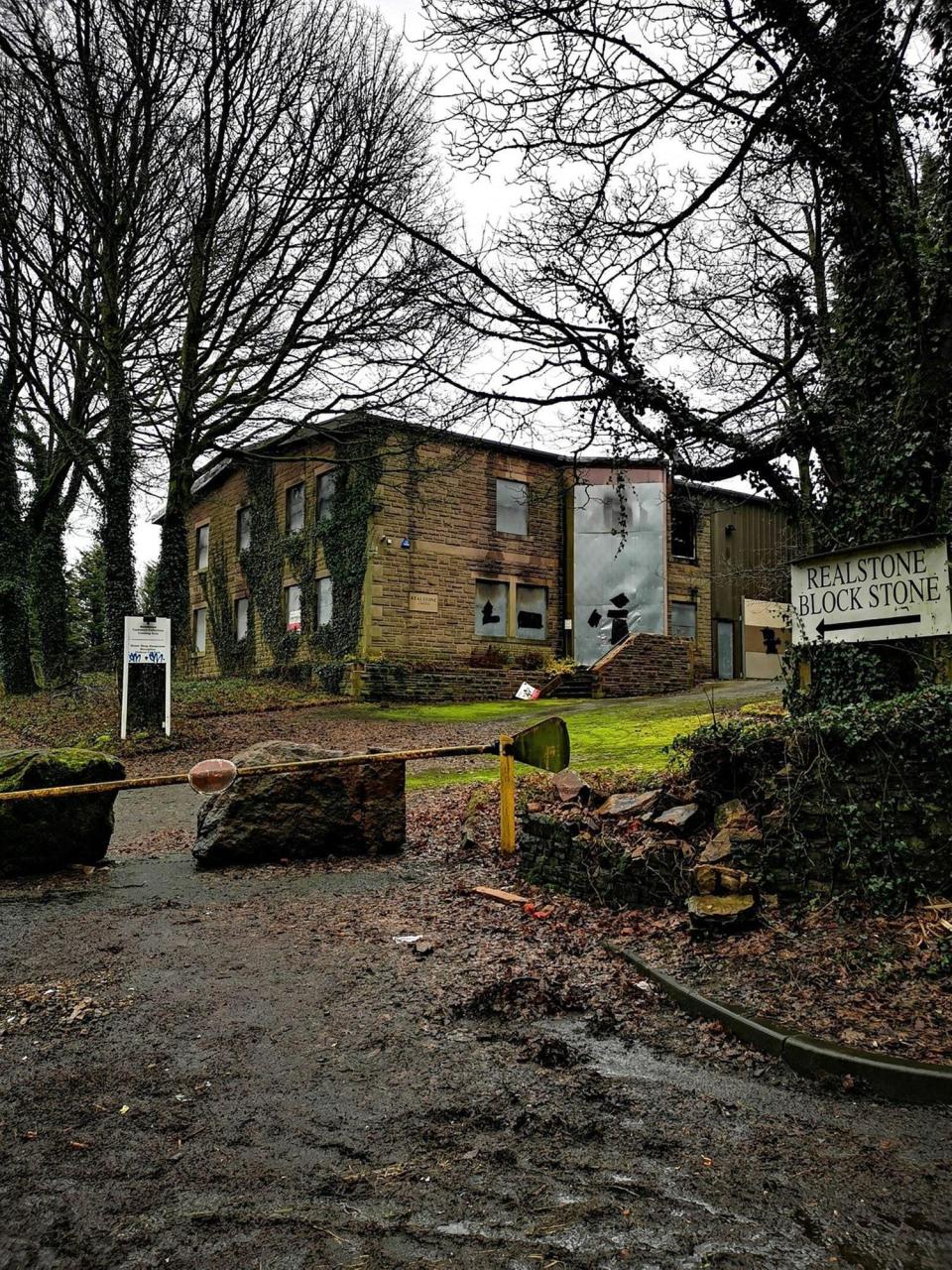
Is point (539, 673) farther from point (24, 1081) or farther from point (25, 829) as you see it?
point (24, 1081)

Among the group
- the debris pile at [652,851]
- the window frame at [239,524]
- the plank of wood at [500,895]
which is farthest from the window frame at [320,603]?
the plank of wood at [500,895]

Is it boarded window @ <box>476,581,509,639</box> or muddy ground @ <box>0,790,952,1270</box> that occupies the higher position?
boarded window @ <box>476,581,509,639</box>

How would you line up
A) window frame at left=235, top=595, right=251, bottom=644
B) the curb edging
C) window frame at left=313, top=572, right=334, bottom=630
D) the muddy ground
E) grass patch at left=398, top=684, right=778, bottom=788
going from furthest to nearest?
window frame at left=235, top=595, right=251, bottom=644 → window frame at left=313, top=572, right=334, bottom=630 → grass patch at left=398, top=684, right=778, bottom=788 → the curb edging → the muddy ground

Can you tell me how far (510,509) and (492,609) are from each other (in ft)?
10.9

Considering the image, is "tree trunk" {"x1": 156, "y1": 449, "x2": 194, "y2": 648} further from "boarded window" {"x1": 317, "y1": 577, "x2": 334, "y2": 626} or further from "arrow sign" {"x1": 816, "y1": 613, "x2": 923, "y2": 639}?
"arrow sign" {"x1": 816, "y1": 613, "x2": 923, "y2": 639}

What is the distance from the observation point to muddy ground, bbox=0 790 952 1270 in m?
2.59

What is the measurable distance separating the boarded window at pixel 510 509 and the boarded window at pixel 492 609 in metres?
1.78

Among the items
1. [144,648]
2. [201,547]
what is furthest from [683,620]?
[144,648]

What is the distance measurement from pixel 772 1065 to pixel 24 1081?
3.18 m

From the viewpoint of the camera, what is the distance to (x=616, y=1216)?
8.86 ft

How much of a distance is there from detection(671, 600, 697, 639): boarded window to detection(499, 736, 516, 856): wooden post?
23332 millimetres

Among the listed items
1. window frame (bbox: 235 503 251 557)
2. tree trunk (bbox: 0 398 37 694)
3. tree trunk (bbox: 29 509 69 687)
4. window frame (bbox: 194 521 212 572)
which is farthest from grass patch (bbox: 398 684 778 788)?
window frame (bbox: 194 521 212 572)

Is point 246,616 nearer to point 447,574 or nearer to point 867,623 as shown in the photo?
point 447,574

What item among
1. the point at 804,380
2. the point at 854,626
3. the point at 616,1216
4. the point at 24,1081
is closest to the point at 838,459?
the point at 804,380
